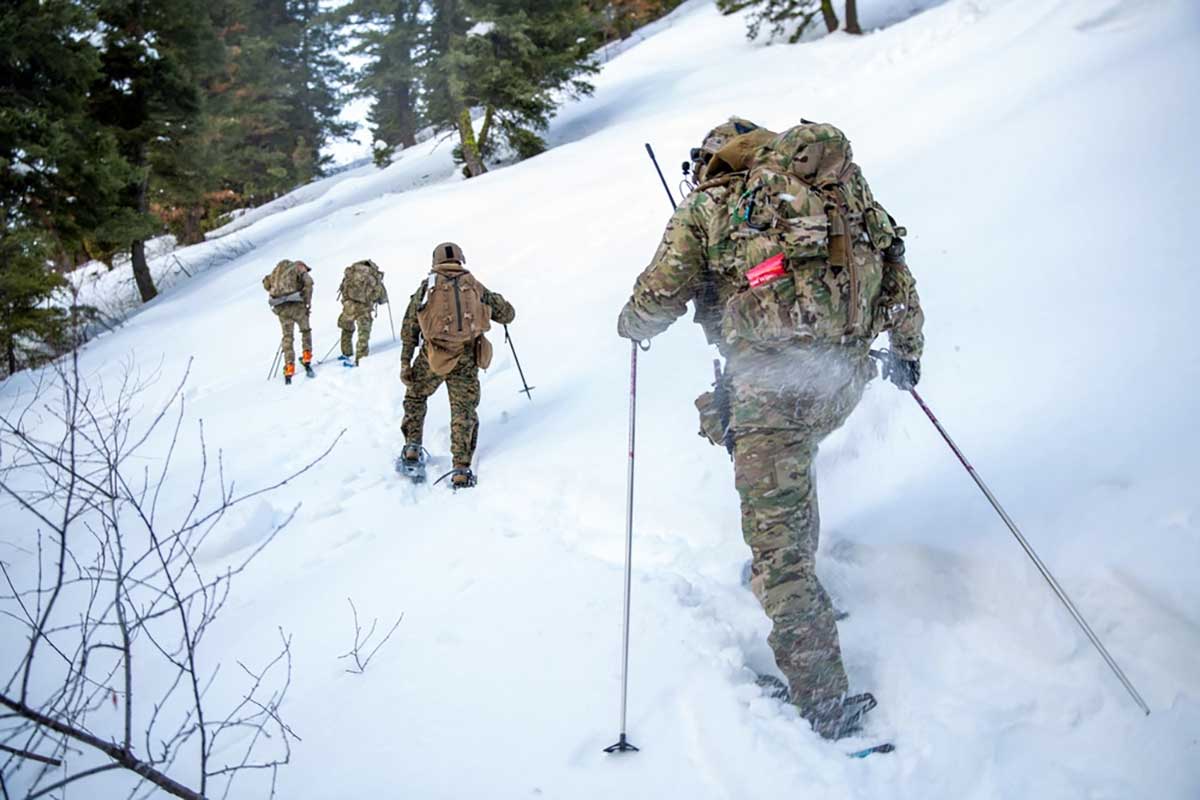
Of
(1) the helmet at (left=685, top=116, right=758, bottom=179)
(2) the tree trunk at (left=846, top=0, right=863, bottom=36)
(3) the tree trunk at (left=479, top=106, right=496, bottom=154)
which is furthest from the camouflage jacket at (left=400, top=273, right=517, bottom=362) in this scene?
(2) the tree trunk at (left=846, top=0, right=863, bottom=36)

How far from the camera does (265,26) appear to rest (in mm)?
30266

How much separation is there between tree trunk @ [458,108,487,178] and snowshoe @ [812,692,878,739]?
64.5 feet

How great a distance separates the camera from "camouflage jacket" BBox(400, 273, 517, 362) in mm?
5906

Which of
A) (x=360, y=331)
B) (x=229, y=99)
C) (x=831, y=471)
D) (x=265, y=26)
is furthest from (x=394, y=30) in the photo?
(x=831, y=471)

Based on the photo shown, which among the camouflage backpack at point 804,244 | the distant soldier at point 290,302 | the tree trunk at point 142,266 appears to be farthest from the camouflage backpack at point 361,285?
the tree trunk at point 142,266

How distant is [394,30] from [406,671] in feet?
75.3

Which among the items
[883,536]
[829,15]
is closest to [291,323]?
[883,536]

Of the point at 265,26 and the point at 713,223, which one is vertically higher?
the point at 265,26

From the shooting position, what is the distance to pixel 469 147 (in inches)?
785

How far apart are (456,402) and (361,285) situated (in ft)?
16.7

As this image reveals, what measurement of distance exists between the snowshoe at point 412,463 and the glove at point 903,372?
410cm

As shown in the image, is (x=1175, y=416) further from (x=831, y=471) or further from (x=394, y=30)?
(x=394, y=30)

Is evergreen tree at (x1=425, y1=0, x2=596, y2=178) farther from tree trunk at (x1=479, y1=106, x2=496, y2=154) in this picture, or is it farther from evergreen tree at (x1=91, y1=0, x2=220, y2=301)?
evergreen tree at (x1=91, y1=0, x2=220, y2=301)

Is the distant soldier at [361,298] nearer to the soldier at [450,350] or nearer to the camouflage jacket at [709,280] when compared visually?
the soldier at [450,350]
